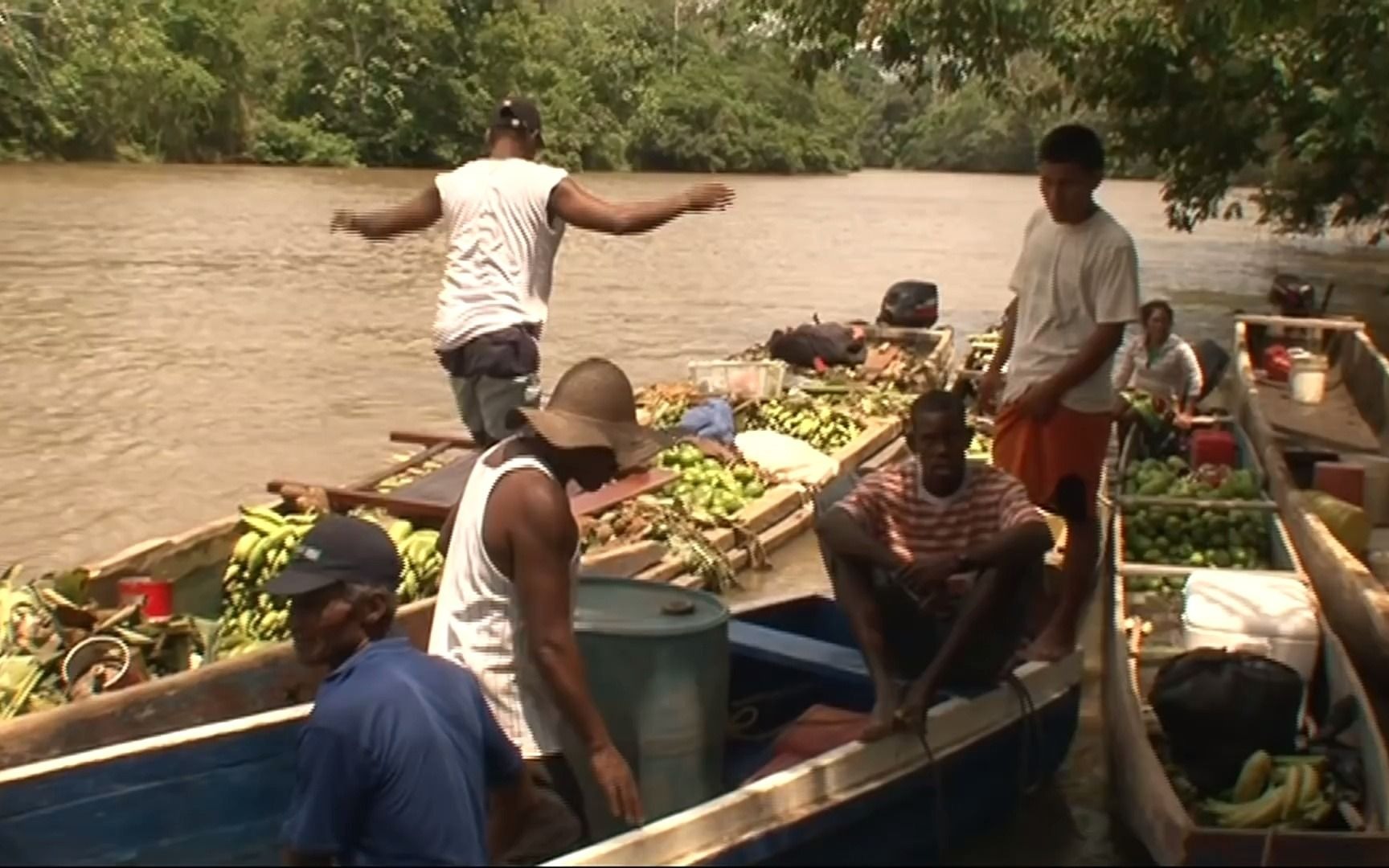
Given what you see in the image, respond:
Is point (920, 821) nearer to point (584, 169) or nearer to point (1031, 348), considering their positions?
point (1031, 348)

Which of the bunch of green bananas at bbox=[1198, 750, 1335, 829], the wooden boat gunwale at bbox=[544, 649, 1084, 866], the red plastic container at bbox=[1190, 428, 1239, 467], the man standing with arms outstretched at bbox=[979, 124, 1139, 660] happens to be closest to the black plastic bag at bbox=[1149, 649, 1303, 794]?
the bunch of green bananas at bbox=[1198, 750, 1335, 829]

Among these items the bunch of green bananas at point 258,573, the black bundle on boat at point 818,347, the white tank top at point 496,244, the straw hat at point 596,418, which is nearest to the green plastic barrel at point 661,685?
the straw hat at point 596,418

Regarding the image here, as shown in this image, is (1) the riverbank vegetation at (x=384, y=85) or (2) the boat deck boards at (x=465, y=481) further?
(1) the riverbank vegetation at (x=384, y=85)

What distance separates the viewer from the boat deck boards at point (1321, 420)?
11055 millimetres

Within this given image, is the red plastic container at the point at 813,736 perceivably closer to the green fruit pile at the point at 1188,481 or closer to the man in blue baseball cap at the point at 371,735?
the man in blue baseball cap at the point at 371,735

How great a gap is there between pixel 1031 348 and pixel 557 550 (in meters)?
2.78

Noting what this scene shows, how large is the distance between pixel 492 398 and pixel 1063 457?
1941 millimetres

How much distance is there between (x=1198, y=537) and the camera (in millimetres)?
7777

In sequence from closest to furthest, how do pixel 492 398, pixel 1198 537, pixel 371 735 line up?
pixel 371 735, pixel 492 398, pixel 1198 537

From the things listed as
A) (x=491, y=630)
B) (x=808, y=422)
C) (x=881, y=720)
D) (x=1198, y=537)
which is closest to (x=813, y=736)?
(x=881, y=720)

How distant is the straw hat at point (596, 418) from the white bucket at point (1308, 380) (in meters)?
9.79

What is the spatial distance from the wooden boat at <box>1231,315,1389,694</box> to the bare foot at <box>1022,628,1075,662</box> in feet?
4.98

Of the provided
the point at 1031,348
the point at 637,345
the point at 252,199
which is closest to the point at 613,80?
the point at 252,199

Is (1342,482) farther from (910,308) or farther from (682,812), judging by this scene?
(910,308)
